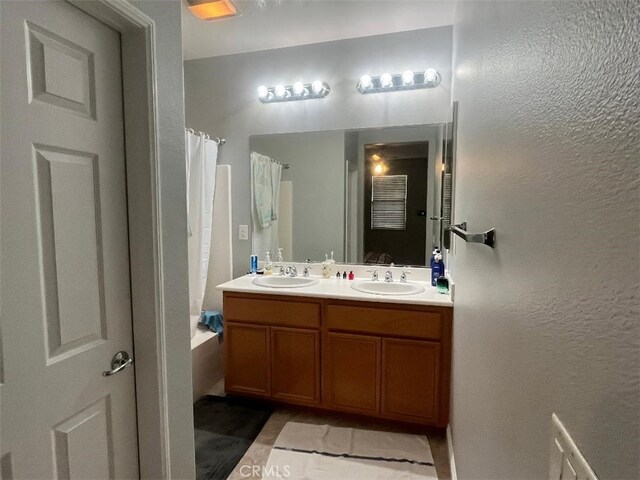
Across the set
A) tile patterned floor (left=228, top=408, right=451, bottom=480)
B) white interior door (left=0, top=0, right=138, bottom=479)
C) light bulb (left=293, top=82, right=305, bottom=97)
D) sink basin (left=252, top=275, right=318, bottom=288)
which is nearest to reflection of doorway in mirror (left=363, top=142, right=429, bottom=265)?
sink basin (left=252, top=275, right=318, bottom=288)

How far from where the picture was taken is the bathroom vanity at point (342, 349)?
6.41ft

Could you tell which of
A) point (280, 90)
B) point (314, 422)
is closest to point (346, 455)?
point (314, 422)

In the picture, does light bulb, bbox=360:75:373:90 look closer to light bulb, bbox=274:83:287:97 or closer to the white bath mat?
light bulb, bbox=274:83:287:97

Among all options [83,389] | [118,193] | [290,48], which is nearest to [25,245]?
[118,193]

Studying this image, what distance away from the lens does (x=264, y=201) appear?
108 inches

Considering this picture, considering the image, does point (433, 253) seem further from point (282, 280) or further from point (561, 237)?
point (561, 237)

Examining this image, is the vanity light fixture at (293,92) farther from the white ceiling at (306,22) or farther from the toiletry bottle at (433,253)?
the toiletry bottle at (433,253)

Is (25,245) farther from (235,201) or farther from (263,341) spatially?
(235,201)

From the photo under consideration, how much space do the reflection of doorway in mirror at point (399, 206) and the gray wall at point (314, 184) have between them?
21 centimetres

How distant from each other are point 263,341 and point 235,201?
1.18 meters

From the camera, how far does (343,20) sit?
221 cm

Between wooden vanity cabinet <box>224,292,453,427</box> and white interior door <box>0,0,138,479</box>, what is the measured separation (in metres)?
1.10

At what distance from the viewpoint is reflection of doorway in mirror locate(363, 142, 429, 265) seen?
238 cm

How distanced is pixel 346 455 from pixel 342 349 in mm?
563
